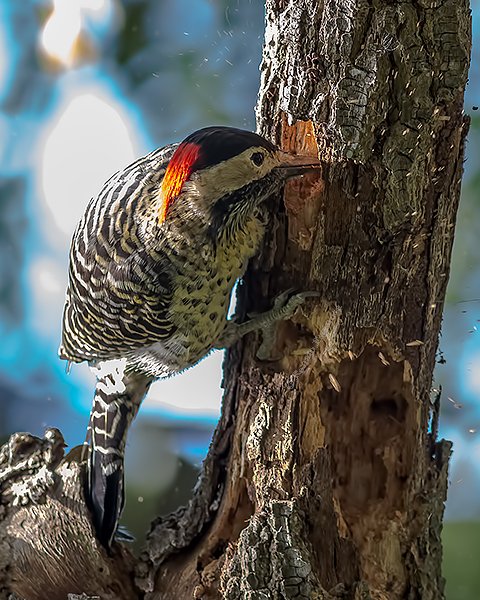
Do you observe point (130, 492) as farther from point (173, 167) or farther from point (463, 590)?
point (173, 167)

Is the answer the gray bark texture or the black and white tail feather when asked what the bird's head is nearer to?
the gray bark texture

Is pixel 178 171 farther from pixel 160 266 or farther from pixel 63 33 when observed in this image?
pixel 63 33

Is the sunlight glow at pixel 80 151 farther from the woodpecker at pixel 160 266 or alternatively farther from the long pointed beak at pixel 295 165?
the long pointed beak at pixel 295 165

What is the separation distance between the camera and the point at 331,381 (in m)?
1.41

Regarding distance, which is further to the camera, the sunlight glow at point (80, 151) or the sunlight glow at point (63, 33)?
the sunlight glow at point (63, 33)

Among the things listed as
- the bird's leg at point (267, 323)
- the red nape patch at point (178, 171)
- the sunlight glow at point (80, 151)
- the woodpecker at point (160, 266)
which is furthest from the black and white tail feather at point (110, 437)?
the sunlight glow at point (80, 151)

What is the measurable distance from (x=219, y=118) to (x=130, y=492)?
121cm

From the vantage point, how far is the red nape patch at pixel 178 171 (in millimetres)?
1317

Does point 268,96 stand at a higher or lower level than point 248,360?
higher

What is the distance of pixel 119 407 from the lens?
1634mm

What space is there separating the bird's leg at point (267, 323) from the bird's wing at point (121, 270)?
137mm

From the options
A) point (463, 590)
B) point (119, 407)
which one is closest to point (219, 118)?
point (119, 407)

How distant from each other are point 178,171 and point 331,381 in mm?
527

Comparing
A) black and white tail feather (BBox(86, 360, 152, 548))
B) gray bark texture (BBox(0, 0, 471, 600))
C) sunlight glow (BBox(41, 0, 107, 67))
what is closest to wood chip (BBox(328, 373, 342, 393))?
gray bark texture (BBox(0, 0, 471, 600))
